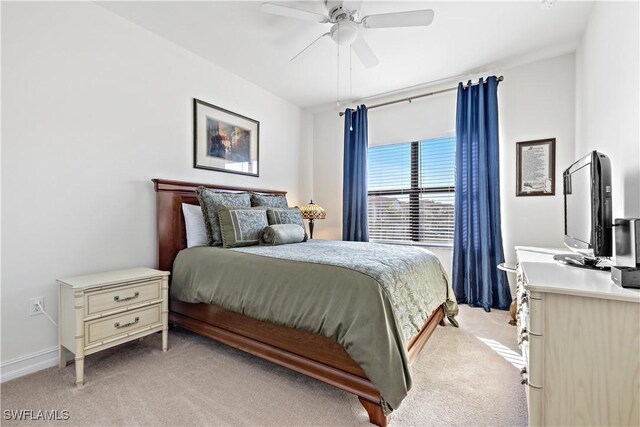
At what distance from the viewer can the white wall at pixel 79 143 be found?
1908 millimetres

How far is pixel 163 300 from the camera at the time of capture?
2.23 meters

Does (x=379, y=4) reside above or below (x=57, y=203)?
above

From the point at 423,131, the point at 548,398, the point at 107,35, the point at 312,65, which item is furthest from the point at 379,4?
the point at 548,398

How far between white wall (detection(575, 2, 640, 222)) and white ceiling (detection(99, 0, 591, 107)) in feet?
1.32

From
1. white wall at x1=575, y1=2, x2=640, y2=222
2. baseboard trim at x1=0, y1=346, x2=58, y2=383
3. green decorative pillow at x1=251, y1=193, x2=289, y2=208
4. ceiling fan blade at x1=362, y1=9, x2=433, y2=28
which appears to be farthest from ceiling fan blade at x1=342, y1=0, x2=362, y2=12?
baseboard trim at x1=0, y1=346, x2=58, y2=383

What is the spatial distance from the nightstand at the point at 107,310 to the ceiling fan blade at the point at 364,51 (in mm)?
2410

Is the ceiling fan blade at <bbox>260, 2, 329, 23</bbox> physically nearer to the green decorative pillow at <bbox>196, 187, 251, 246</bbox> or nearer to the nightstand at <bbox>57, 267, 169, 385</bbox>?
the green decorative pillow at <bbox>196, 187, 251, 246</bbox>

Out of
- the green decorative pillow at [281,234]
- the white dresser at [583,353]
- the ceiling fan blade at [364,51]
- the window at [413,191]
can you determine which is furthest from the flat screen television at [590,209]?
the green decorative pillow at [281,234]

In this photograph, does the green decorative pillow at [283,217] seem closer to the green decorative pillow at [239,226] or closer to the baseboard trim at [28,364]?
the green decorative pillow at [239,226]

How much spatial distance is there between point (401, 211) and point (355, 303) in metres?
2.73

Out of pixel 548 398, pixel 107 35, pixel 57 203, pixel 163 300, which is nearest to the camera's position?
pixel 548 398

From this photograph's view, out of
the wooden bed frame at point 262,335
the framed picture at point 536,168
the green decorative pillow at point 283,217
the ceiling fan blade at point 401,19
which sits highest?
the ceiling fan blade at point 401,19

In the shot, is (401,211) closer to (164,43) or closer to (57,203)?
(164,43)

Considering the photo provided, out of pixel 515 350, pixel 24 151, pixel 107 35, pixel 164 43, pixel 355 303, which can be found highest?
pixel 164 43
